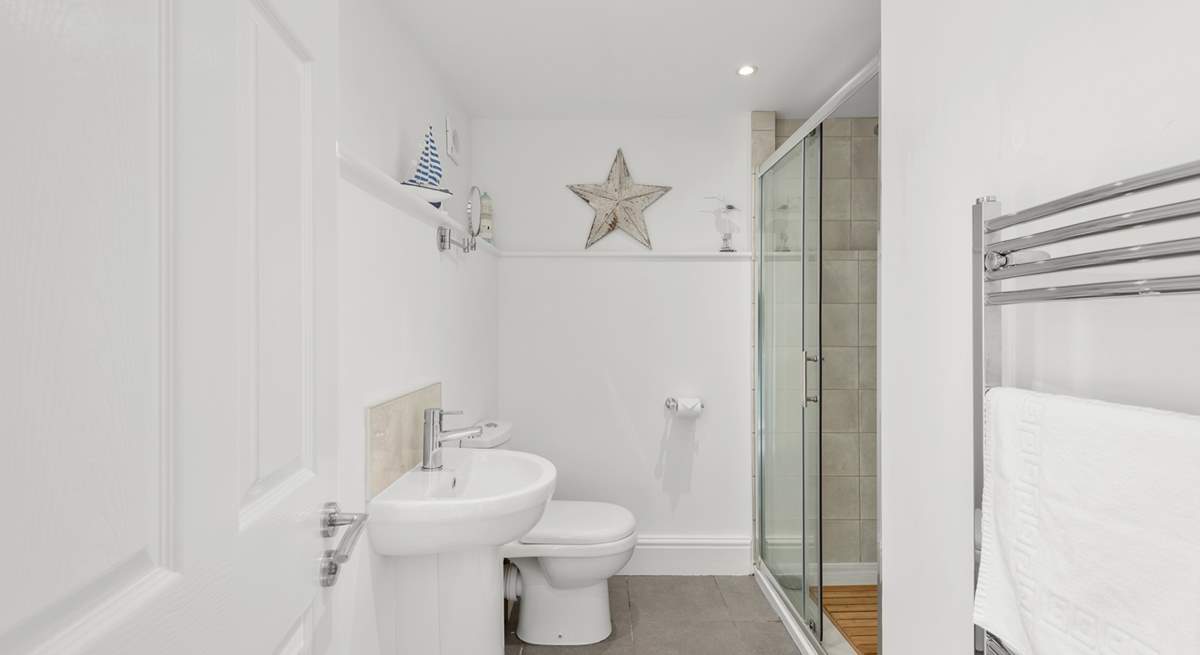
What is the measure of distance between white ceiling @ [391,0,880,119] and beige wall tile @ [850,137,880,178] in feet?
0.96

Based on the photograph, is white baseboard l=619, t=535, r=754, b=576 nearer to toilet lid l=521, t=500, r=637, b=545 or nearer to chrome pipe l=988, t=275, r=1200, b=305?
toilet lid l=521, t=500, r=637, b=545

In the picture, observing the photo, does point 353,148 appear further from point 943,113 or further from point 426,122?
point 943,113

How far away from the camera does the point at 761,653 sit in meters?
2.33

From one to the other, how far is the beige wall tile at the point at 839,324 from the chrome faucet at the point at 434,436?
1.38m

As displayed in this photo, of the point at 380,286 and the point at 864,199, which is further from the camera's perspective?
the point at 864,199

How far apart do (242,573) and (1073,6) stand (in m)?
1.37

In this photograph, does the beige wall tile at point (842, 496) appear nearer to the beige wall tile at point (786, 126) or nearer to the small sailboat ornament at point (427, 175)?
the beige wall tile at point (786, 126)

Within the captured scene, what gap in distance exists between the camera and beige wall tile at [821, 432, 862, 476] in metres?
2.45

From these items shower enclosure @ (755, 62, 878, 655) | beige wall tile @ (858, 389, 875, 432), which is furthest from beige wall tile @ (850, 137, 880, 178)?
beige wall tile @ (858, 389, 875, 432)

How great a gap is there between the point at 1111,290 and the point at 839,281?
1669 mm

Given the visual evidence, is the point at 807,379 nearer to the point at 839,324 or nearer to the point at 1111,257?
the point at 839,324

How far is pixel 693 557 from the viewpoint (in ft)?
9.96

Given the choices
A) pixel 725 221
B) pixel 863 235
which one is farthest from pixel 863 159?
pixel 725 221

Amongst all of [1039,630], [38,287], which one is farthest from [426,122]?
[1039,630]
